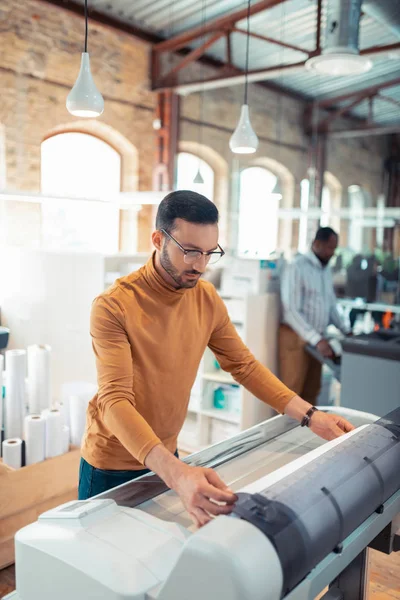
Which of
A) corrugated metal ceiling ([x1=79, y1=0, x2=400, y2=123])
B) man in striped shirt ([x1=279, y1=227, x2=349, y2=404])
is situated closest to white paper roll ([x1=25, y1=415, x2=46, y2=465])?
man in striped shirt ([x1=279, y1=227, x2=349, y2=404])

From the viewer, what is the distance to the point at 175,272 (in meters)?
1.45

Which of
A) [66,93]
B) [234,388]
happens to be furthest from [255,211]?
[234,388]

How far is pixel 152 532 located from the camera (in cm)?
107

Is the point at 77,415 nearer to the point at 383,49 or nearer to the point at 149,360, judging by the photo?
the point at 149,360

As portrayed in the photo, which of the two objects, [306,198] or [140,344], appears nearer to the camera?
[140,344]

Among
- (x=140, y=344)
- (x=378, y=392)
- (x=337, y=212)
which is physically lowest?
(x=378, y=392)

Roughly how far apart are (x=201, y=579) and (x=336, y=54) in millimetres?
3365

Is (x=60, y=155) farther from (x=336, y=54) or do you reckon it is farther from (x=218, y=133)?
(x=336, y=54)

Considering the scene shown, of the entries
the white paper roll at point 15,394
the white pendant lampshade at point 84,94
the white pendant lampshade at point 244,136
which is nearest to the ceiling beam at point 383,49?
the white pendant lampshade at point 244,136

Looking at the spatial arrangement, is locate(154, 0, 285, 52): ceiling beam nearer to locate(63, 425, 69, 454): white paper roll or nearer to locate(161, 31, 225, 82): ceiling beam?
locate(161, 31, 225, 82): ceiling beam

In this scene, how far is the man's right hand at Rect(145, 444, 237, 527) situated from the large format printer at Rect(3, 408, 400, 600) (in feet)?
0.13

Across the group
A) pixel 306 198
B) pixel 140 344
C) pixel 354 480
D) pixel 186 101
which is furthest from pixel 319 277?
pixel 306 198

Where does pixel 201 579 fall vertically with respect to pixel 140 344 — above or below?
below

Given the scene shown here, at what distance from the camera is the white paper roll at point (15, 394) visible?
2.93m
